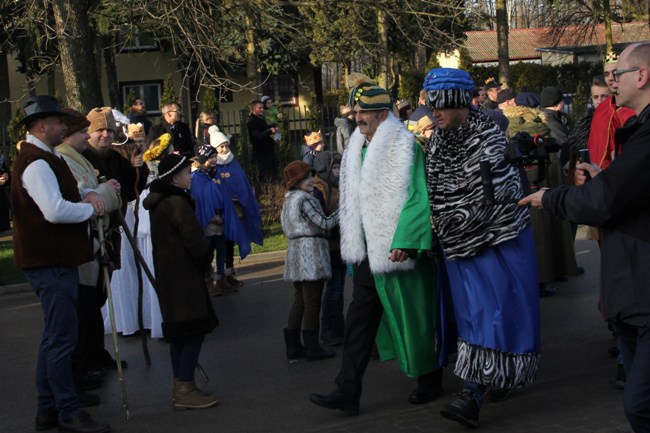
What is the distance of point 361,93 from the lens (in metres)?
6.67

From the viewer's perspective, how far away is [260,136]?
1841 cm

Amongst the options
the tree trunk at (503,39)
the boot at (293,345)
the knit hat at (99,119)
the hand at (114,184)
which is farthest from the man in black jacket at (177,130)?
the tree trunk at (503,39)

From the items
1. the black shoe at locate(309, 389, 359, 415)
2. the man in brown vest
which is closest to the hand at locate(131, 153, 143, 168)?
the man in brown vest

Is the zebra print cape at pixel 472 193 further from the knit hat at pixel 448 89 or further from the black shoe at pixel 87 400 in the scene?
the black shoe at pixel 87 400

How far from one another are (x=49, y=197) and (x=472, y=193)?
2.49 meters

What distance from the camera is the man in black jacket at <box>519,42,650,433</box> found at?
4.32 meters

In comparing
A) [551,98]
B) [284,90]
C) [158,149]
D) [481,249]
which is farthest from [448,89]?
[284,90]

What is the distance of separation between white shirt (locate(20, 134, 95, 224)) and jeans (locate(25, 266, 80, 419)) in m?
0.32

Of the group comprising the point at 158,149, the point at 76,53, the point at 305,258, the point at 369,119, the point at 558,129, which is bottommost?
the point at 305,258

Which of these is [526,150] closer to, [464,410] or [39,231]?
[464,410]

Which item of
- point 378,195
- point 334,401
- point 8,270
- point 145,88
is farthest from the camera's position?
point 145,88

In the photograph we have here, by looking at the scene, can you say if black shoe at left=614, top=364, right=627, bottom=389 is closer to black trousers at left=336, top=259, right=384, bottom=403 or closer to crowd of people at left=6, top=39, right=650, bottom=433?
crowd of people at left=6, top=39, right=650, bottom=433

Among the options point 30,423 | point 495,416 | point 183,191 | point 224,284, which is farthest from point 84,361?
point 224,284

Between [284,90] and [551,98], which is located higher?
[284,90]
